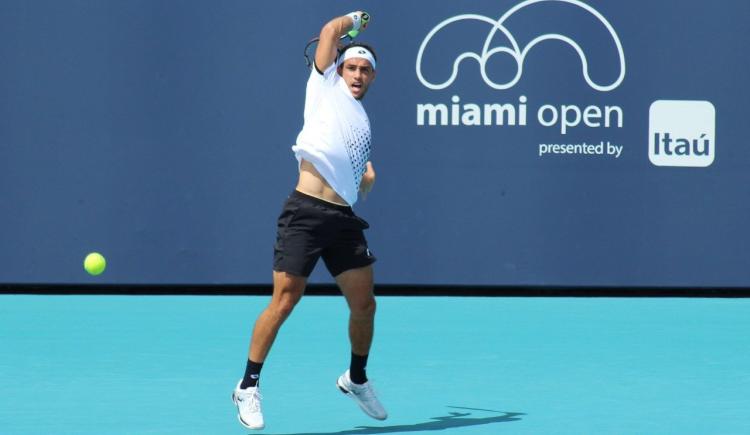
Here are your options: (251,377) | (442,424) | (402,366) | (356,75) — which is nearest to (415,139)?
(402,366)

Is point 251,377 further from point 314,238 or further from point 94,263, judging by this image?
point 94,263

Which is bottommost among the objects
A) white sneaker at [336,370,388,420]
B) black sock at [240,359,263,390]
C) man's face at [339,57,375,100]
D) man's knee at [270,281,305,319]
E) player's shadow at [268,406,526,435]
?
player's shadow at [268,406,526,435]

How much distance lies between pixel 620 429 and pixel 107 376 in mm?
2294

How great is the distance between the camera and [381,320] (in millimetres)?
7512

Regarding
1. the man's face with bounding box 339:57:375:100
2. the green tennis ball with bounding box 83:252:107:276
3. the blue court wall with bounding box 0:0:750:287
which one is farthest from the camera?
the blue court wall with bounding box 0:0:750:287

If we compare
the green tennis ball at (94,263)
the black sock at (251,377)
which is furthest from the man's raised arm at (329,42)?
the green tennis ball at (94,263)

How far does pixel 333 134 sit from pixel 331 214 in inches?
11.5

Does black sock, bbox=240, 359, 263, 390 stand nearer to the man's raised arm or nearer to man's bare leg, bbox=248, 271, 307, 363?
man's bare leg, bbox=248, 271, 307, 363

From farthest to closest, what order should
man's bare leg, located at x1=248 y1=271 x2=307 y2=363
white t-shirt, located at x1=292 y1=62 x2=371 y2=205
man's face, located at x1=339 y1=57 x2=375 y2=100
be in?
man's face, located at x1=339 y1=57 x2=375 y2=100
white t-shirt, located at x1=292 y1=62 x2=371 y2=205
man's bare leg, located at x1=248 y1=271 x2=307 y2=363

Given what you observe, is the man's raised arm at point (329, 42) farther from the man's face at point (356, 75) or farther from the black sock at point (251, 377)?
the black sock at point (251, 377)

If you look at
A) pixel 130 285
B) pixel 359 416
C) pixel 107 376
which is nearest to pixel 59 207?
pixel 130 285

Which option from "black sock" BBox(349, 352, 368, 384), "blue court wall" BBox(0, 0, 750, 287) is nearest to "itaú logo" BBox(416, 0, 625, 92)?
"blue court wall" BBox(0, 0, 750, 287)

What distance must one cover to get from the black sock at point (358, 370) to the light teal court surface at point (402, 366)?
0.15 metres

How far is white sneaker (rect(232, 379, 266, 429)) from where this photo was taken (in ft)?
14.6
